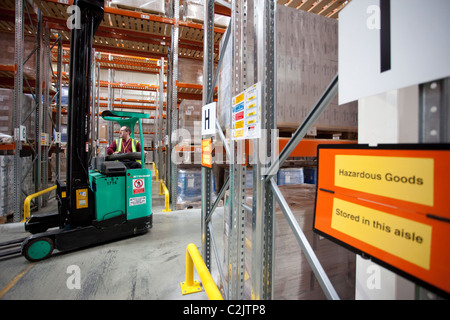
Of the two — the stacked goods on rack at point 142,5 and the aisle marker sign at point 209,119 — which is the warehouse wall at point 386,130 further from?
the stacked goods on rack at point 142,5

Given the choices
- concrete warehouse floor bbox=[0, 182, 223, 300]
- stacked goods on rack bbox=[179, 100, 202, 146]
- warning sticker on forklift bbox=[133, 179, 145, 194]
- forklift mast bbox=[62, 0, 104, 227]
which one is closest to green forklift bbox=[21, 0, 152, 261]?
forklift mast bbox=[62, 0, 104, 227]

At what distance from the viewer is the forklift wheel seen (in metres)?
2.96

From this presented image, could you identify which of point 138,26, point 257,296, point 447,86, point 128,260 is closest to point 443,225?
point 447,86

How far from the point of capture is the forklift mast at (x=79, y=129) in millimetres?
3371

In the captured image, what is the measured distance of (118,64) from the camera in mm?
8961

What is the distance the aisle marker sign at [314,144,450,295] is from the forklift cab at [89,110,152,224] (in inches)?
135

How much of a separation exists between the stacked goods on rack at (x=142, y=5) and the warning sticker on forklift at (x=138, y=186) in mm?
3970

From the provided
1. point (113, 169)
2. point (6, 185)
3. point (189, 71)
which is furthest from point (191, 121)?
point (6, 185)

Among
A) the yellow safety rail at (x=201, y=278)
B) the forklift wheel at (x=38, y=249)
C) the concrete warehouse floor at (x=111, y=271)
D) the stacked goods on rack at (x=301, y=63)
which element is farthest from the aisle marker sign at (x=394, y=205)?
the forklift wheel at (x=38, y=249)

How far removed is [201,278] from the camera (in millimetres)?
1669

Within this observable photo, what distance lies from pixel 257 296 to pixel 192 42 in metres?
6.71

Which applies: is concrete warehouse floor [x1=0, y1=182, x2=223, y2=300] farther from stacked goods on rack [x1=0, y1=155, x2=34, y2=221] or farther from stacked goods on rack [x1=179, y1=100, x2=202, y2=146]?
stacked goods on rack [x1=179, y1=100, x2=202, y2=146]

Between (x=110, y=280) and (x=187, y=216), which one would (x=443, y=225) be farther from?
(x=187, y=216)

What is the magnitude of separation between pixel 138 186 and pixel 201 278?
8.78 ft
